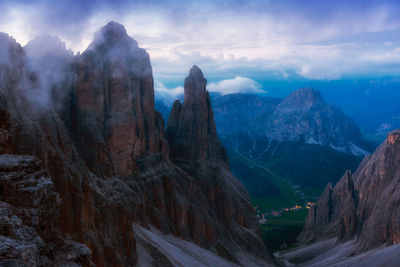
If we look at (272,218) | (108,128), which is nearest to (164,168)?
(108,128)

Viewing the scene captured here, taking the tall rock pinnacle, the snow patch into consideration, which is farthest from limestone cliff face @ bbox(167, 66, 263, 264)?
the snow patch

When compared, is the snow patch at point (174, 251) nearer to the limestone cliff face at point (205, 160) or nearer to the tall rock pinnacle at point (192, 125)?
the limestone cliff face at point (205, 160)

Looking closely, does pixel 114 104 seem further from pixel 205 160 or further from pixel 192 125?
pixel 205 160

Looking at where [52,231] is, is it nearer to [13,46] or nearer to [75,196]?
[75,196]

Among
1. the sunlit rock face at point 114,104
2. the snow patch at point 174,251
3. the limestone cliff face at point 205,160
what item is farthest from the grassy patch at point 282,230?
the sunlit rock face at point 114,104

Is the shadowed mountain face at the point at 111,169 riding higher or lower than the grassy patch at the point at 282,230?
higher

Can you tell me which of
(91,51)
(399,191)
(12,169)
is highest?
(91,51)
